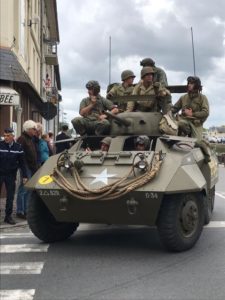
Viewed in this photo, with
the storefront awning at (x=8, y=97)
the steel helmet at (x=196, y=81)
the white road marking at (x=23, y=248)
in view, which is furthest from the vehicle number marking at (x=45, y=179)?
the storefront awning at (x=8, y=97)

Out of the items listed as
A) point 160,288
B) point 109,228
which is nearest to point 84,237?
point 109,228

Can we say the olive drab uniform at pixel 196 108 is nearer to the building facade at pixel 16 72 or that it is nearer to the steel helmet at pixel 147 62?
the steel helmet at pixel 147 62

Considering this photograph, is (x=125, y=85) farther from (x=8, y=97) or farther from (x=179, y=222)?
(x=179, y=222)

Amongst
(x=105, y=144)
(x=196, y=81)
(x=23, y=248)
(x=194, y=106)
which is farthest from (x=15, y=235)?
(x=196, y=81)

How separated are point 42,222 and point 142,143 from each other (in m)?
1.74

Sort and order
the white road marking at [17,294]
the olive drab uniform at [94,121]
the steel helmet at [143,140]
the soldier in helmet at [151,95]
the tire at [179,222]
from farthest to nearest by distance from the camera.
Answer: the soldier in helmet at [151,95]
the olive drab uniform at [94,121]
the steel helmet at [143,140]
the tire at [179,222]
the white road marking at [17,294]

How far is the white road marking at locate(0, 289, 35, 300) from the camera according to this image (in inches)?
225

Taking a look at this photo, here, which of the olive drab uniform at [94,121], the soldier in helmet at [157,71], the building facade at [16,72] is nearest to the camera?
the olive drab uniform at [94,121]

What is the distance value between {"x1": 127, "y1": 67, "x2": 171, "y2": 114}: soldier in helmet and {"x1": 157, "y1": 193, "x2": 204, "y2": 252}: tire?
206 centimetres

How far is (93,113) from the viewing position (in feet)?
31.7

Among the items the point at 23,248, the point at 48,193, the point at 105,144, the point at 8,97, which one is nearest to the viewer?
the point at 48,193

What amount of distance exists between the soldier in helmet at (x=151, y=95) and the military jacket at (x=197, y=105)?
3.45 ft

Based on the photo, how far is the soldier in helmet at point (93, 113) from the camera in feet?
30.4

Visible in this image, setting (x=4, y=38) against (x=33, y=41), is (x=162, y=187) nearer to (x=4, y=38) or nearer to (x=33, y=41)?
(x=4, y=38)
